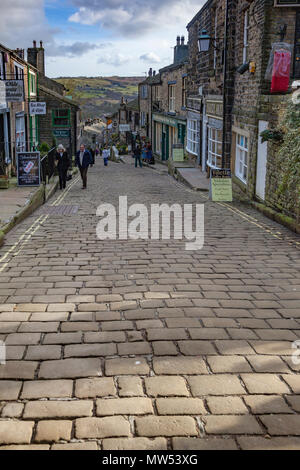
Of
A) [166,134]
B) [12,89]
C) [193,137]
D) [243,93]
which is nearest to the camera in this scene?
[243,93]

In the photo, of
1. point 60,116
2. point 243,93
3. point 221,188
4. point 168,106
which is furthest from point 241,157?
point 60,116

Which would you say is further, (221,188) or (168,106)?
(168,106)

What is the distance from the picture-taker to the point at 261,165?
45.0 ft

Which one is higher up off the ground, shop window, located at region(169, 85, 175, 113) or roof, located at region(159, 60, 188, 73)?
roof, located at region(159, 60, 188, 73)

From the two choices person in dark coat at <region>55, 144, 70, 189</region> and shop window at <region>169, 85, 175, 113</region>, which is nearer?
person in dark coat at <region>55, 144, 70, 189</region>

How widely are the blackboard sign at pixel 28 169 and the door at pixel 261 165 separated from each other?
6.88 m

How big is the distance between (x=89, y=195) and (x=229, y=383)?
500 inches

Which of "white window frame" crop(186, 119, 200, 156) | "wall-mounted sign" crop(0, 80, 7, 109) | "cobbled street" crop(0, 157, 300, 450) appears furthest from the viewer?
"white window frame" crop(186, 119, 200, 156)

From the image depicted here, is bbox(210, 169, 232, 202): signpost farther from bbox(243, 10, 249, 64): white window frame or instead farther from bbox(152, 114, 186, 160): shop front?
bbox(152, 114, 186, 160): shop front

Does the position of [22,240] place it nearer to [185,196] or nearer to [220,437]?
[220,437]

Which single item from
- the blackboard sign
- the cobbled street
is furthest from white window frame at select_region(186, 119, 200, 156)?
the cobbled street

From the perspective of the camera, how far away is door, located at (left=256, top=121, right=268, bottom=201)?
13.3m

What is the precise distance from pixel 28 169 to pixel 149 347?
1221 cm

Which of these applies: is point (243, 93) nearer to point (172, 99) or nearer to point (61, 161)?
point (61, 161)
